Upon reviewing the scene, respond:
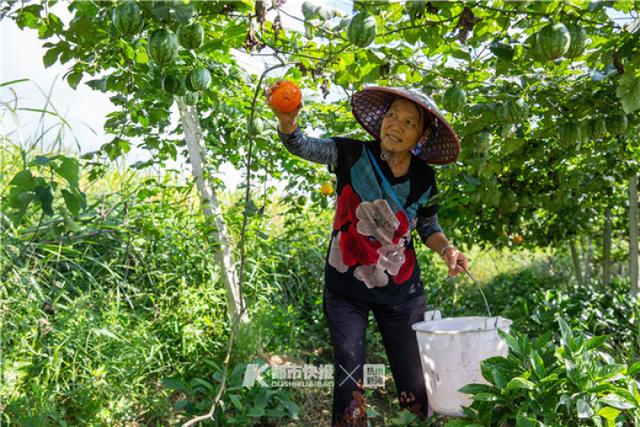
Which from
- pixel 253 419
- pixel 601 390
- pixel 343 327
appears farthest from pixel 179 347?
pixel 601 390

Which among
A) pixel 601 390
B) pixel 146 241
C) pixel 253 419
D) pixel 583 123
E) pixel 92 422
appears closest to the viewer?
pixel 601 390

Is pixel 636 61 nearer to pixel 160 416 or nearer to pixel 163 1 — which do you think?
pixel 163 1

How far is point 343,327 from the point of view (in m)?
2.35

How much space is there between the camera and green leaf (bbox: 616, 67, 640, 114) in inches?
62.9

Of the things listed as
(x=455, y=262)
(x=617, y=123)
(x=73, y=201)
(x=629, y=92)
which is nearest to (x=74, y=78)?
(x=73, y=201)

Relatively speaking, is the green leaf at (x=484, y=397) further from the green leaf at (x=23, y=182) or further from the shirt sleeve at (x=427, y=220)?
the green leaf at (x=23, y=182)

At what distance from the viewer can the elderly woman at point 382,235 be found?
2314 mm

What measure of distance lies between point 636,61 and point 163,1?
133 cm

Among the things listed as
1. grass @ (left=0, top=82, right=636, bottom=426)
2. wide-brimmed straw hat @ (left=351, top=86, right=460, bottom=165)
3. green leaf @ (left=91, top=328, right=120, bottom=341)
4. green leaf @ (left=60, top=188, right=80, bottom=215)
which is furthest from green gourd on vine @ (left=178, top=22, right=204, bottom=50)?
green leaf @ (left=91, top=328, right=120, bottom=341)

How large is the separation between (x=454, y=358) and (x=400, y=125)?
2.97 feet

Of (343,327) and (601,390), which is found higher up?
(343,327)

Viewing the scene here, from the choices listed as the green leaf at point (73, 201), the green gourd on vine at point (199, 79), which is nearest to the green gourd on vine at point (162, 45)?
the green gourd on vine at point (199, 79)

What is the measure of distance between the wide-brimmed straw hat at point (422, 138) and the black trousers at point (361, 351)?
627 millimetres

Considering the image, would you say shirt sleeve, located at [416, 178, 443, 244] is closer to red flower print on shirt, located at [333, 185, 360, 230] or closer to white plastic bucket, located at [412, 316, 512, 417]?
red flower print on shirt, located at [333, 185, 360, 230]
